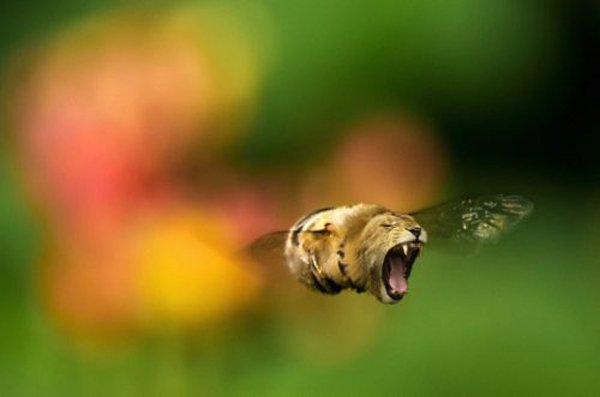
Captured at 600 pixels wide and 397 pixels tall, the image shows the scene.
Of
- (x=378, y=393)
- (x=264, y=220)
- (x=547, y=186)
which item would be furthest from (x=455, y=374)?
(x=547, y=186)

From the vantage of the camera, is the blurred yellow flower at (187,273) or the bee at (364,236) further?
the blurred yellow flower at (187,273)

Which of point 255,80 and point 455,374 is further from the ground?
point 255,80

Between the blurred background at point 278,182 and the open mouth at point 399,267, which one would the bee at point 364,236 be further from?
the blurred background at point 278,182

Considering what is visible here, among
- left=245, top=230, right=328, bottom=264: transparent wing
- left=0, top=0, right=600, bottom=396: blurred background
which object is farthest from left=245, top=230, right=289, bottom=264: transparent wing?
left=0, top=0, right=600, bottom=396: blurred background

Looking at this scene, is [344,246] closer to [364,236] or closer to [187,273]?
[364,236]

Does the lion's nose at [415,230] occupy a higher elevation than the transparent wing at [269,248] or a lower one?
higher

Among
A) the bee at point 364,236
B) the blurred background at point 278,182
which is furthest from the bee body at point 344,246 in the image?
the blurred background at point 278,182

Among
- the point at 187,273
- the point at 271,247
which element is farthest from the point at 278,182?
the point at 271,247

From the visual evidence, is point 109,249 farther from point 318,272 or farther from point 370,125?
point 318,272
